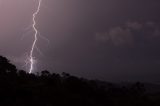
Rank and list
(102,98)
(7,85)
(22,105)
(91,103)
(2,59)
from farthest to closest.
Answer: (2,59), (102,98), (91,103), (7,85), (22,105)

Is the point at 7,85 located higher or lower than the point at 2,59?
lower

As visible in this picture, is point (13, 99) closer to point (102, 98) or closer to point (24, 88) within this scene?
point (24, 88)

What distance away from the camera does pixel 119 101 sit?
161ft

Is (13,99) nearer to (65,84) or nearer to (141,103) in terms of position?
(65,84)

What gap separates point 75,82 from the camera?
151ft

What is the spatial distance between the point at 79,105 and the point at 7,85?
7.14m

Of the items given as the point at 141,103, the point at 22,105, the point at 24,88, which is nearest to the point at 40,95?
the point at 24,88

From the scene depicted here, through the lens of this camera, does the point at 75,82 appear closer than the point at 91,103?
No

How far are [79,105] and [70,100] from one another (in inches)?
41.1

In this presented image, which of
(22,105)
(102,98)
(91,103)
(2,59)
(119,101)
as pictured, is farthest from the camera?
(2,59)

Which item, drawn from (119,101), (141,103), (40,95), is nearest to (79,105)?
(40,95)

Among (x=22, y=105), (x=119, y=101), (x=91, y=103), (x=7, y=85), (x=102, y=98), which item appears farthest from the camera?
(x=119, y=101)

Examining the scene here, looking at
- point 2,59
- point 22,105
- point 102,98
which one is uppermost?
point 2,59

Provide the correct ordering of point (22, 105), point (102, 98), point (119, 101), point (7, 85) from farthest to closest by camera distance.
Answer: point (119, 101) < point (102, 98) < point (7, 85) < point (22, 105)
